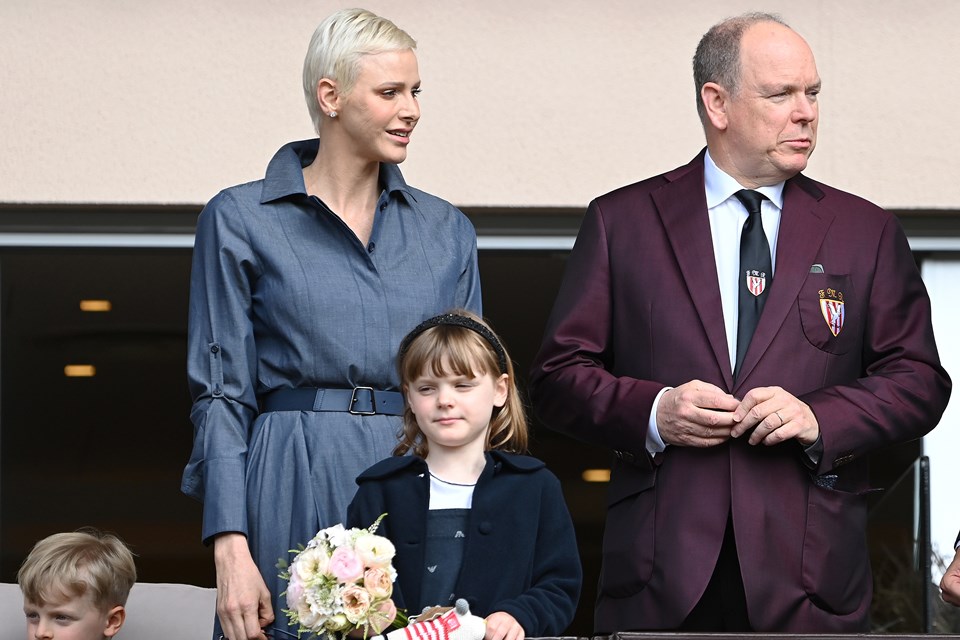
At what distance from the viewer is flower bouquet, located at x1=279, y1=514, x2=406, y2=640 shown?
8.80 feet

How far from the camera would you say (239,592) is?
122 inches

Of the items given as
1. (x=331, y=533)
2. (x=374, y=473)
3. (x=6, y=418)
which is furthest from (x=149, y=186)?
(x=331, y=533)

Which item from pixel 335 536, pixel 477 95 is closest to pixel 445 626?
pixel 335 536

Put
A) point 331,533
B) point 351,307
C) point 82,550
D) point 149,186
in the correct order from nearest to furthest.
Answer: point 331,533, point 351,307, point 82,550, point 149,186

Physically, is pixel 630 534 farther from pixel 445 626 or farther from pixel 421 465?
pixel 445 626

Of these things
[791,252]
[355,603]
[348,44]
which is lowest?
[355,603]

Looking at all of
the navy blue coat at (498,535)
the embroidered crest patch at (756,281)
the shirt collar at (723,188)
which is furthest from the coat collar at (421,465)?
the shirt collar at (723,188)

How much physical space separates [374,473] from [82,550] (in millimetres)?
1284

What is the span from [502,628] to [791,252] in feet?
3.28

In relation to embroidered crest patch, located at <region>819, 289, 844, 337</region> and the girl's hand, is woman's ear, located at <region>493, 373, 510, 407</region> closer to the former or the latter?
the girl's hand

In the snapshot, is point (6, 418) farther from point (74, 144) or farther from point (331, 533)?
point (331, 533)

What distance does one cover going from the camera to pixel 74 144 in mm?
5359

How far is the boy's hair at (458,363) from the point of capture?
10.3 ft

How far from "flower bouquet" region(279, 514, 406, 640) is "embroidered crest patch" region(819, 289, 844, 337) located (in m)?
1.05
